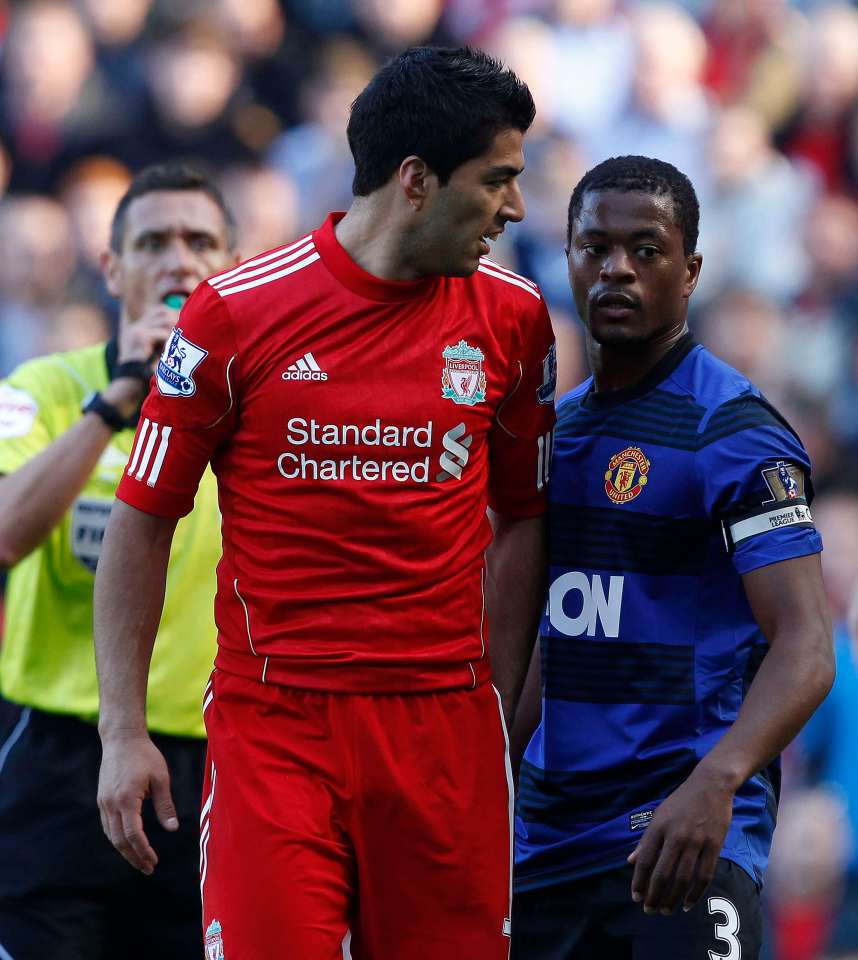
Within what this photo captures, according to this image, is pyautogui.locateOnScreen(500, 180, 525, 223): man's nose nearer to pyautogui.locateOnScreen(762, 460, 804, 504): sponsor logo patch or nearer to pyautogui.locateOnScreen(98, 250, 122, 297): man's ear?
pyautogui.locateOnScreen(762, 460, 804, 504): sponsor logo patch

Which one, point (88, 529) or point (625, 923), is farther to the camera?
point (88, 529)

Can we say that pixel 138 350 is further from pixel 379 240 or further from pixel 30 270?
pixel 30 270

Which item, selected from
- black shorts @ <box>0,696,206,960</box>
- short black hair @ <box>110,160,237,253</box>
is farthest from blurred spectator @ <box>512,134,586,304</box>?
black shorts @ <box>0,696,206,960</box>

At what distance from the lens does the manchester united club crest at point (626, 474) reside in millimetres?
3035

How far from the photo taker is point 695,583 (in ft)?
9.83

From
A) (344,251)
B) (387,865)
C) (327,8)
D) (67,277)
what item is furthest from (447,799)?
(327,8)

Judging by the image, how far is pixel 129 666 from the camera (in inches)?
115

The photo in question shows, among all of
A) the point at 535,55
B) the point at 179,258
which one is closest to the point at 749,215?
the point at 535,55

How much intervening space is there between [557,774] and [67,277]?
14.5 ft

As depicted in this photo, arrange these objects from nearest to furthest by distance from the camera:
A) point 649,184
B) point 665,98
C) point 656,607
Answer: point 656,607 < point 649,184 < point 665,98

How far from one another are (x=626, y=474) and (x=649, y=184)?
57cm

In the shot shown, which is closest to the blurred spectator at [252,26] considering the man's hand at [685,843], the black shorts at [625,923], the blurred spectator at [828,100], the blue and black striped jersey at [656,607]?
the blurred spectator at [828,100]

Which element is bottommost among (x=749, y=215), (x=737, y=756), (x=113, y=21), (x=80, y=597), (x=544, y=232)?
(x=737, y=756)

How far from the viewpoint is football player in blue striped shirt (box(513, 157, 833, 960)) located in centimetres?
280
